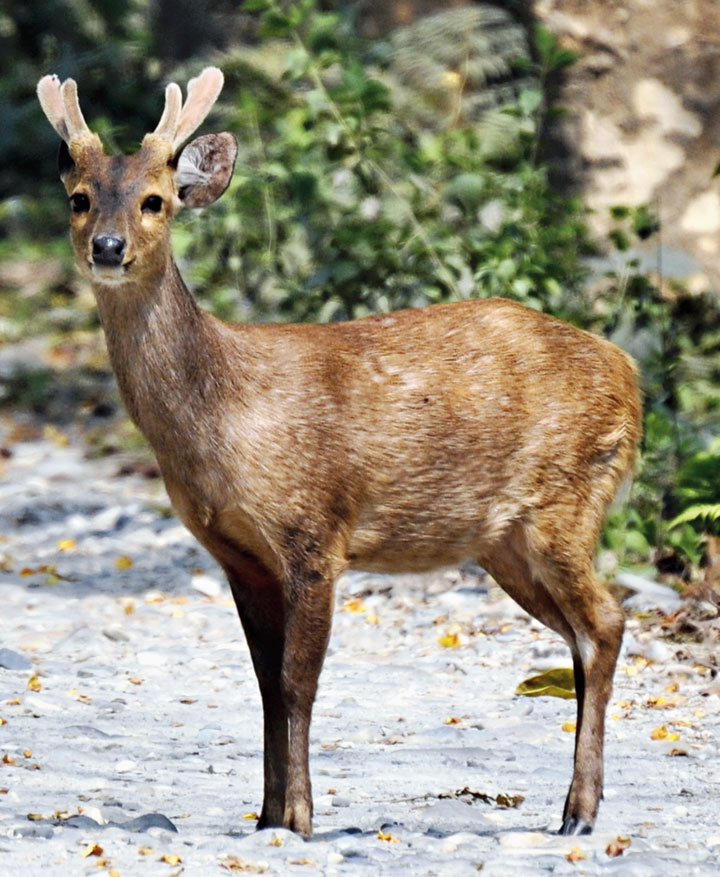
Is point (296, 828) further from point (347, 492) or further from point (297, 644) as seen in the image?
point (347, 492)

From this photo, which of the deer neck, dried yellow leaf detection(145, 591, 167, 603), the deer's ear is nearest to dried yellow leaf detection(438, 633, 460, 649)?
dried yellow leaf detection(145, 591, 167, 603)

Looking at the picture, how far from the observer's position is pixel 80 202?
508cm

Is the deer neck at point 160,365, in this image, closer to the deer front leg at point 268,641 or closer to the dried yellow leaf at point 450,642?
the deer front leg at point 268,641

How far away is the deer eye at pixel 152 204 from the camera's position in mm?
5021

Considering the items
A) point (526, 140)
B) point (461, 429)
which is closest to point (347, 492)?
point (461, 429)

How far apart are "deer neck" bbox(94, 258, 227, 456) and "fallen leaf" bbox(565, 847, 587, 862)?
1.60 meters

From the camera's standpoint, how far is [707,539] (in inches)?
304

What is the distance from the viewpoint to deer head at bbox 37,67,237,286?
4902mm

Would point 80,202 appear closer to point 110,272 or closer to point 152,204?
point 152,204

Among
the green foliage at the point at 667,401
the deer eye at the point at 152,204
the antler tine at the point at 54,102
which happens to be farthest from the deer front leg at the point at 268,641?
the green foliage at the point at 667,401

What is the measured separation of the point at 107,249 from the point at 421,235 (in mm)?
3988

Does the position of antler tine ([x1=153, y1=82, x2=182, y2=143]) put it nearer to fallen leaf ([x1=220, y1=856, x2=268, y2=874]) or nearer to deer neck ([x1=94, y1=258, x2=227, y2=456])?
deer neck ([x1=94, y1=258, x2=227, y2=456])

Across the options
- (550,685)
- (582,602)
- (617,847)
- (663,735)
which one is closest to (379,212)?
(550,685)

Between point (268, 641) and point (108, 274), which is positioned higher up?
point (108, 274)
